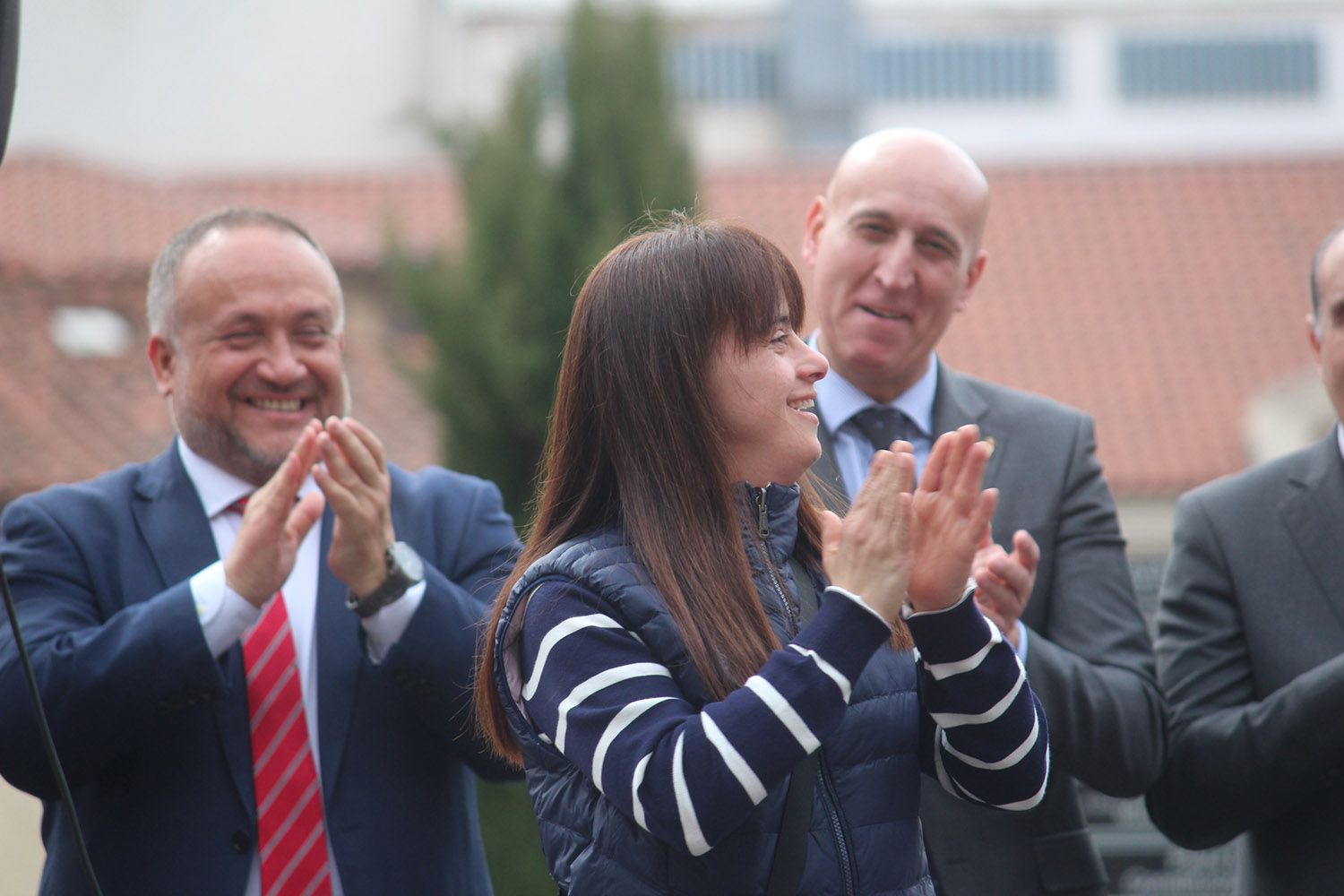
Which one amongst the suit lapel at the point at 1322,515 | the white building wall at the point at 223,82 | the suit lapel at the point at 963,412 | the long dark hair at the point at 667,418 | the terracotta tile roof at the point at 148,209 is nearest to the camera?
the long dark hair at the point at 667,418

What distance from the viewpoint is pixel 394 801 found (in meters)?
3.33

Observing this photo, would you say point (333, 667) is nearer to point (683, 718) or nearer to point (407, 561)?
point (407, 561)

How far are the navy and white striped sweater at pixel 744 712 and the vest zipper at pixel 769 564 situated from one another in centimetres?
19

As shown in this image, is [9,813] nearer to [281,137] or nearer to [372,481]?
[372,481]

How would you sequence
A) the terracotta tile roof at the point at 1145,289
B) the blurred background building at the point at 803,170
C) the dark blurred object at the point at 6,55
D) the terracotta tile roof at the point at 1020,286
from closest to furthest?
the dark blurred object at the point at 6,55 → the blurred background building at the point at 803,170 → the terracotta tile roof at the point at 1020,286 → the terracotta tile roof at the point at 1145,289

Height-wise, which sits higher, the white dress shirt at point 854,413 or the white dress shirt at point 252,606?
the white dress shirt at point 854,413

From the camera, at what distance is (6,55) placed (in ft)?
8.80

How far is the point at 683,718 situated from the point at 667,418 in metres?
0.48

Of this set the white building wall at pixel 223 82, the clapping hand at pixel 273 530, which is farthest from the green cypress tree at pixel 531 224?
the white building wall at pixel 223 82

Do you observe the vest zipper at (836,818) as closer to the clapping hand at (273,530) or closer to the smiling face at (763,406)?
the smiling face at (763,406)

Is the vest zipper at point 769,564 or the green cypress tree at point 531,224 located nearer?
the vest zipper at point 769,564

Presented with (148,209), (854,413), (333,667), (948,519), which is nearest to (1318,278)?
(854,413)

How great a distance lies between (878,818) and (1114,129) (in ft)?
88.6

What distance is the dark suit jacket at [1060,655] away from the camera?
3.25 metres
